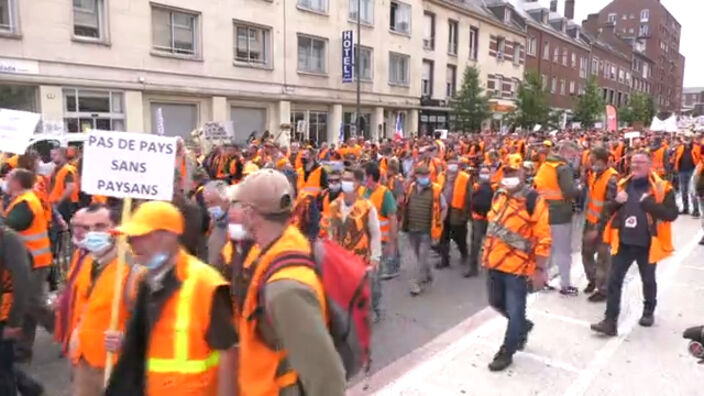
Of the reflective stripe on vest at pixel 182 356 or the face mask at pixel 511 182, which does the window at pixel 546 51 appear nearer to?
the face mask at pixel 511 182

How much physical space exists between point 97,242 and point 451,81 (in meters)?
36.5

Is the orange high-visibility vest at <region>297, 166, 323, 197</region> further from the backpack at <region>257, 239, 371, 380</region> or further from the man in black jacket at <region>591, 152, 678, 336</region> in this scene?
the backpack at <region>257, 239, 371, 380</region>

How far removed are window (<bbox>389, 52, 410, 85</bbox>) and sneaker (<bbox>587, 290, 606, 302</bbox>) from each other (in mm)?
26225

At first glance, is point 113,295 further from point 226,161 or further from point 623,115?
point 623,115

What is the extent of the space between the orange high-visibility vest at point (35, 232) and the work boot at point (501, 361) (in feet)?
14.1

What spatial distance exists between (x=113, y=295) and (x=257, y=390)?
1088mm

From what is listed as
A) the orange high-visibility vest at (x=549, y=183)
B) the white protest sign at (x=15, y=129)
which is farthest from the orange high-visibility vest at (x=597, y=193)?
the white protest sign at (x=15, y=129)

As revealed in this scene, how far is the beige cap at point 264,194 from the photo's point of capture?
7.14 ft

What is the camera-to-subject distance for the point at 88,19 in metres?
18.8

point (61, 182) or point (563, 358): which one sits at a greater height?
point (61, 182)

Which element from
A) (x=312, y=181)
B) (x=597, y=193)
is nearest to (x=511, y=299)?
(x=597, y=193)

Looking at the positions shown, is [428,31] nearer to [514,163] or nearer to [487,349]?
[514,163]

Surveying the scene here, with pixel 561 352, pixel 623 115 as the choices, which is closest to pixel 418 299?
pixel 561 352

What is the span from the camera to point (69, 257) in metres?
8.24
